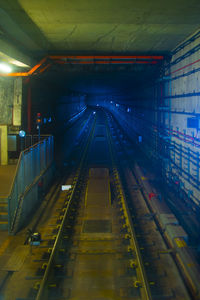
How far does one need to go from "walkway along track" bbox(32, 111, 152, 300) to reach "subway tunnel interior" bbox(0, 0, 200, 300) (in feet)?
0.33

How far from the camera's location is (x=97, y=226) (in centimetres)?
809

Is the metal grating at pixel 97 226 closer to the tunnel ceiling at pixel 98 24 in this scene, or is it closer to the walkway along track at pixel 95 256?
the walkway along track at pixel 95 256

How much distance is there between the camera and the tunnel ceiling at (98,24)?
6.95 m

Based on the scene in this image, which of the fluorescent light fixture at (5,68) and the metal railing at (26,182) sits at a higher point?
the fluorescent light fixture at (5,68)

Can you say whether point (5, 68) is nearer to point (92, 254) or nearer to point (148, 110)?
point (92, 254)

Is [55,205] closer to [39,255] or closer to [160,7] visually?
[39,255]

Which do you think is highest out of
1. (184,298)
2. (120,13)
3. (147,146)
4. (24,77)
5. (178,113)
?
(120,13)

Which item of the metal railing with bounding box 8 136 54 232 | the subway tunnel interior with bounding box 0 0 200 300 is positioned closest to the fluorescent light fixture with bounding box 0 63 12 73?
the subway tunnel interior with bounding box 0 0 200 300

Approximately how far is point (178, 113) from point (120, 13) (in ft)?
16.7

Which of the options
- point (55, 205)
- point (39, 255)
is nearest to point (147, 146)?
point (55, 205)

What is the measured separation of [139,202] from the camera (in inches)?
402

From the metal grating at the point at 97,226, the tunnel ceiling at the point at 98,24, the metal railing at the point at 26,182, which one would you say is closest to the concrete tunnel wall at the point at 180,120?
the tunnel ceiling at the point at 98,24

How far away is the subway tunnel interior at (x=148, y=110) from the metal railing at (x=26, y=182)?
0.03m

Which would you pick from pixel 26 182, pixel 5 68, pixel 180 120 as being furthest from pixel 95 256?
pixel 5 68
